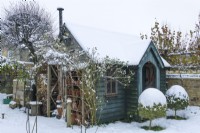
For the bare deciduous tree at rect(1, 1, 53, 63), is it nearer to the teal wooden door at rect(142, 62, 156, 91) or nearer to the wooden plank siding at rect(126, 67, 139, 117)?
the teal wooden door at rect(142, 62, 156, 91)

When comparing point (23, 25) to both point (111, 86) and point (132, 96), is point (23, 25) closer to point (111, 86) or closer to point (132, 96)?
point (111, 86)

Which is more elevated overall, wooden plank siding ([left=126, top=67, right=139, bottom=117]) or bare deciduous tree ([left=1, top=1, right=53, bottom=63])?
bare deciduous tree ([left=1, top=1, right=53, bottom=63])

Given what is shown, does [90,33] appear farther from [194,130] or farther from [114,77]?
[194,130]

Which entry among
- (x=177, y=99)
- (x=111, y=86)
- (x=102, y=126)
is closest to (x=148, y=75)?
(x=177, y=99)

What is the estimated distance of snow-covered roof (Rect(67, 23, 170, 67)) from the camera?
14.9m

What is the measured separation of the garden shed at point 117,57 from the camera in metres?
14.6

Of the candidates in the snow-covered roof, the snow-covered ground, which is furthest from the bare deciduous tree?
the snow-covered ground

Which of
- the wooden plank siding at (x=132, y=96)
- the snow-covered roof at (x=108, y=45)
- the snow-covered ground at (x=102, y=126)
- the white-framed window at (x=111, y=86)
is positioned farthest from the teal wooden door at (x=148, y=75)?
the white-framed window at (x=111, y=86)

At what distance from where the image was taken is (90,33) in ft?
53.0

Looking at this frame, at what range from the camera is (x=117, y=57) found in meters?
15.1

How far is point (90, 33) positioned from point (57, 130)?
593 cm

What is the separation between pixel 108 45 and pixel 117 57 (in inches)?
49.0

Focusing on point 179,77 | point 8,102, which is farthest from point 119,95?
point 8,102

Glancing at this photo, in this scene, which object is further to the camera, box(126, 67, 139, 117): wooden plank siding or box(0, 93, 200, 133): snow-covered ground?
box(126, 67, 139, 117): wooden plank siding
